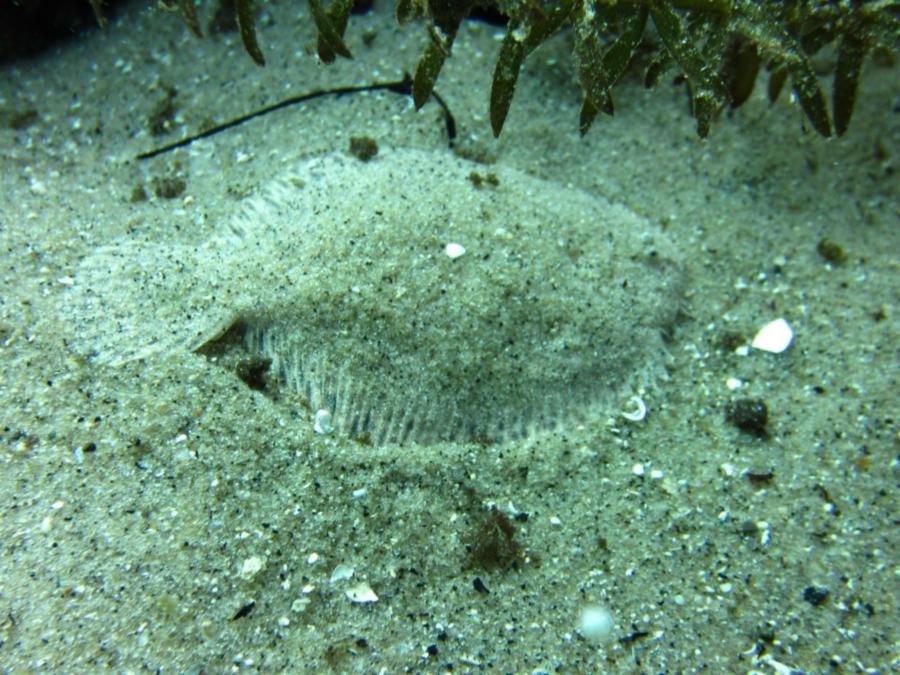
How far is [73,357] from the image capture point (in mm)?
3338

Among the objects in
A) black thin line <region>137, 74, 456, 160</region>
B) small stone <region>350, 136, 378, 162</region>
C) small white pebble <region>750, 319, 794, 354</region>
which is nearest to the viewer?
small white pebble <region>750, 319, 794, 354</region>

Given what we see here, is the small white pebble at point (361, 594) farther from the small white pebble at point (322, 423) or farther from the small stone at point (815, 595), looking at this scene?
the small stone at point (815, 595)

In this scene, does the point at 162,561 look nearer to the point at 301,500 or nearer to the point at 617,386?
the point at 301,500

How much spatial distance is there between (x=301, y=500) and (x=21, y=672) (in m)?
1.32

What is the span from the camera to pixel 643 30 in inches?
136

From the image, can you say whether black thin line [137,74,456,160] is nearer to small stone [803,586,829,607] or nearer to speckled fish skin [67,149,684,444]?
speckled fish skin [67,149,684,444]

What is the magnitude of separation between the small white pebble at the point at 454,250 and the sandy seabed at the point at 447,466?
1.16 meters

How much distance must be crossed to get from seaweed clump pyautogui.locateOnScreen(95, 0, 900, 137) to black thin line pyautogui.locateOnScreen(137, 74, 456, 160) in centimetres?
85

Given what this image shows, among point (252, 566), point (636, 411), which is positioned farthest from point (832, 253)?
point (252, 566)

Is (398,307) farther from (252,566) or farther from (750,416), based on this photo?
(750,416)

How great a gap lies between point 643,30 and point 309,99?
263 centimetres

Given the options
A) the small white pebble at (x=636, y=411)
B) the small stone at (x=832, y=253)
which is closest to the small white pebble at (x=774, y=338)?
the small stone at (x=832, y=253)

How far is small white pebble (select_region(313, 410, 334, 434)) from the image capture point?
3354 millimetres

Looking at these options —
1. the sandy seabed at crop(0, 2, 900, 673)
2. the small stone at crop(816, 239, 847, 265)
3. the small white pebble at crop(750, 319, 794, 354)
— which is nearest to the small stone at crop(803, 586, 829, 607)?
the sandy seabed at crop(0, 2, 900, 673)
